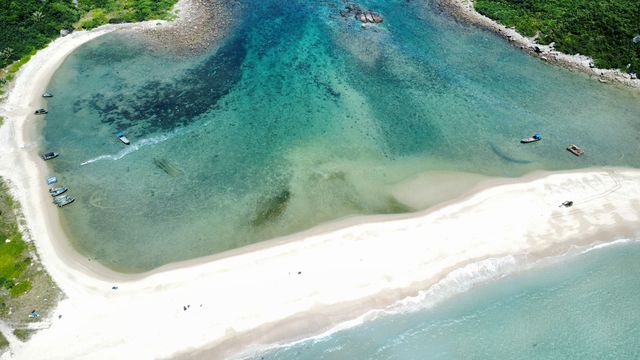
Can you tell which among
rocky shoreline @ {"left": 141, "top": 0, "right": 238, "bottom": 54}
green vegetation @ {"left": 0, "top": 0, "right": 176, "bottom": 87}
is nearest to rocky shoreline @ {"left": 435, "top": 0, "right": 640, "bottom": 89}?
rocky shoreline @ {"left": 141, "top": 0, "right": 238, "bottom": 54}

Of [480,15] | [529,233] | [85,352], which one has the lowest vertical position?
[85,352]

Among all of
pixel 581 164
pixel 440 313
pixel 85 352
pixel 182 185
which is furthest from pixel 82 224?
pixel 581 164

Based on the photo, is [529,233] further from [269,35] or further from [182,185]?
[269,35]

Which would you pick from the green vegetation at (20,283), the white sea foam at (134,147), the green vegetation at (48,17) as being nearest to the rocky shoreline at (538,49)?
the green vegetation at (48,17)

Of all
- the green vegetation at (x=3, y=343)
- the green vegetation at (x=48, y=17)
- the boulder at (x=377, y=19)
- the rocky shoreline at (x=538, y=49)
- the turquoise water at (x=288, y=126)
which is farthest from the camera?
the boulder at (x=377, y=19)

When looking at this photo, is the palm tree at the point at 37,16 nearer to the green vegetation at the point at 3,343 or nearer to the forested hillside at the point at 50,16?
the forested hillside at the point at 50,16

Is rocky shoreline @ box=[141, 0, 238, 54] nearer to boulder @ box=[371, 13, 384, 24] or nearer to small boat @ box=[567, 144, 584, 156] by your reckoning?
boulder @ box=[371, 13, 384, 24]
